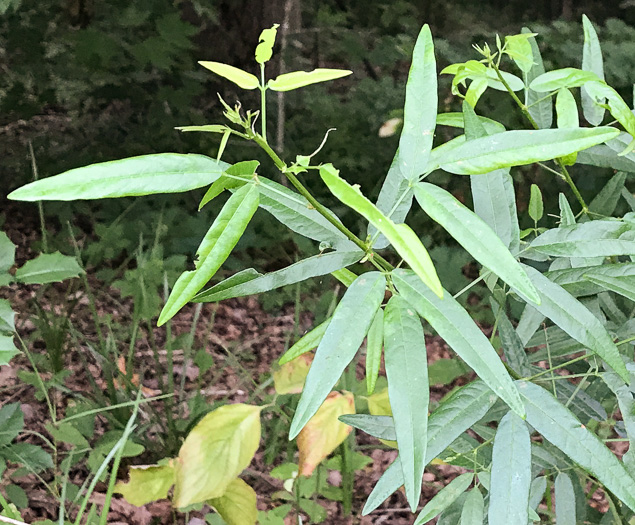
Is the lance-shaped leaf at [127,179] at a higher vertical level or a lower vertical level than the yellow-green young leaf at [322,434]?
higher

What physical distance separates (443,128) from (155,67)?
4.00 ft

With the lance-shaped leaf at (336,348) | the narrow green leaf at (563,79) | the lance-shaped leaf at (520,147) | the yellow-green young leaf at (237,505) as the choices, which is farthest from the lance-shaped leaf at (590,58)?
the yellow-green young leaf at (237,505)

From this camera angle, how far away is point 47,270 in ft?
3.69

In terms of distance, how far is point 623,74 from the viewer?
1.53 metres

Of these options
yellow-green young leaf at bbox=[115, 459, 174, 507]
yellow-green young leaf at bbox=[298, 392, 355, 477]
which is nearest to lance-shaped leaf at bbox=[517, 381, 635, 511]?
yellow-green young leaf at bbox=[298, 392, 355, 477]

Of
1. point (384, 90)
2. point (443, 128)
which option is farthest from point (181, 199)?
point (443, 128)

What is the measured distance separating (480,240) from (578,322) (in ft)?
0.69

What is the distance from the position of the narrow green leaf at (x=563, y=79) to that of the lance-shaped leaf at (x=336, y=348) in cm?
35

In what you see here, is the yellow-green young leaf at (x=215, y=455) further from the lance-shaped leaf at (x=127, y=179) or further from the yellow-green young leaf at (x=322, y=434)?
the lance-shaped leaf at (x=127, y=179)

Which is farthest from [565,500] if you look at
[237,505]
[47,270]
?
[47,270]

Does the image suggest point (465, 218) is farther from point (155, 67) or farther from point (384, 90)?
point (155, 67)

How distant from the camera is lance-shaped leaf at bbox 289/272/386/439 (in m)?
0.43

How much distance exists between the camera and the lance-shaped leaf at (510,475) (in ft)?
1.75

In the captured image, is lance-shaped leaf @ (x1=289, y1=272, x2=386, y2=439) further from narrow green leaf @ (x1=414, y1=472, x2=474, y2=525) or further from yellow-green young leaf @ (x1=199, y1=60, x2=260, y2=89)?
narrow green leaf @ (x1=414, y1=472, x2=474, y2=525)
